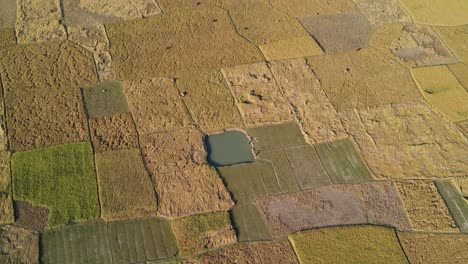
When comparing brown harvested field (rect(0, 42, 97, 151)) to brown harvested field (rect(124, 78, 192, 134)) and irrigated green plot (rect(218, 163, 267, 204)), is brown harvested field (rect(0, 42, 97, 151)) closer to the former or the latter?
brown harvested field (rect(124, 78, 192, 134))

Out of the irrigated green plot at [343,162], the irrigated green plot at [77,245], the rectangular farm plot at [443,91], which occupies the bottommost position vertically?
the irrigated green plot at [77,245]

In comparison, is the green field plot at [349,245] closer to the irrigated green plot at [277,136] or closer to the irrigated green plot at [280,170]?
the irrigated green plot at [280,170]

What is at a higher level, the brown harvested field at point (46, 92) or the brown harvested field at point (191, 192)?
the brown harvested field at point (191, 192)

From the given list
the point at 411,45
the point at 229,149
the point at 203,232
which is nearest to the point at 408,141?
the point at 411,45

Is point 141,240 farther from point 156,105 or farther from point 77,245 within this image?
point 156,105

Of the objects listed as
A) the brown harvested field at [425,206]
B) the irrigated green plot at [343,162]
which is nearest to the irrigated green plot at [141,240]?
Answer: the irrigated green plot at [343,162]

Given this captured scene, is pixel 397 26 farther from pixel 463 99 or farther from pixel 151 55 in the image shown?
pixel 151 55
